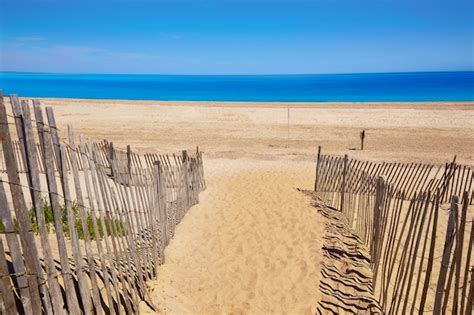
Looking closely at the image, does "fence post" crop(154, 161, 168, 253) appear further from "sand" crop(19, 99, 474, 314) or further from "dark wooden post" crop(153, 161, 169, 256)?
"sand" crop(19, 99, 474, 314)

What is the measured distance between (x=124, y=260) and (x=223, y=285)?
5.35 feet

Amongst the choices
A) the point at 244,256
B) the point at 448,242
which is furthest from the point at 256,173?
the point at 448,242

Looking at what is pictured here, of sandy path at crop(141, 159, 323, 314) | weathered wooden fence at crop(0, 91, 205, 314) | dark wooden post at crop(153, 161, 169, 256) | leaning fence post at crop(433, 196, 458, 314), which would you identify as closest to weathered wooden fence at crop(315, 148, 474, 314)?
leaning fence post at crop(433, 196, 458, 314)

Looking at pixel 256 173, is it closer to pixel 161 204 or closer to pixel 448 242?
pixel 161 204

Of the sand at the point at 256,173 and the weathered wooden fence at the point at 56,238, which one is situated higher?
the weathered wooden fence at the point at 56,238

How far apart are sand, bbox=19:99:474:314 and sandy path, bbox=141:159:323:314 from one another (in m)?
0.02

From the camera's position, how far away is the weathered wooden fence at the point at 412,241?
3.50 meters

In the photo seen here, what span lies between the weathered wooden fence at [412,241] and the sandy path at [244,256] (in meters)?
0.89

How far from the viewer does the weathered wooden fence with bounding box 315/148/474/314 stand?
138 inches

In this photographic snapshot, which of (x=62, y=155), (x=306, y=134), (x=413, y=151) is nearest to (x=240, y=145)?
(x=306, y=134)

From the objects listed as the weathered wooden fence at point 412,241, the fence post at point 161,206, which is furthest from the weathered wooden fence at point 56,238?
the weathered wooden fence at point 412,241

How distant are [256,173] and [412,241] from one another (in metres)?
9.09

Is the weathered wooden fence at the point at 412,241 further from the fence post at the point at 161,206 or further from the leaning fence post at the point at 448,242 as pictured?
the fence post at the point at 161,206

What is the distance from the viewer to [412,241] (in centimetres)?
431
